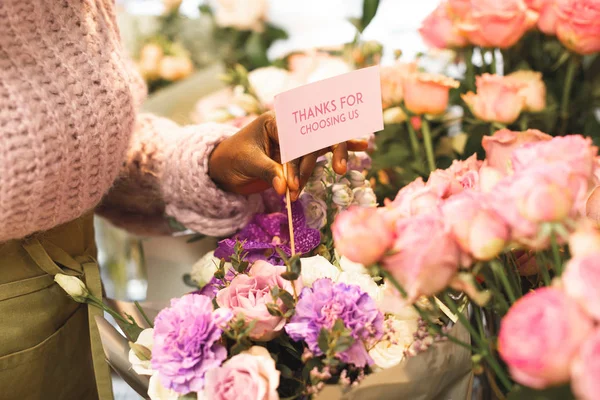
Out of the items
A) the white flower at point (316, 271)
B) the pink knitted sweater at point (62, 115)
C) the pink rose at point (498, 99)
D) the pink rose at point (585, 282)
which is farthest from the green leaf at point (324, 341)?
the pink rose at point (498, 99)

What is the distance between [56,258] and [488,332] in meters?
0.51

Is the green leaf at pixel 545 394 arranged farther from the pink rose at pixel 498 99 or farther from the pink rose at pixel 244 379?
the pink rose at pixel 498 99

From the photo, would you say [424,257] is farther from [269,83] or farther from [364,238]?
[269,83]

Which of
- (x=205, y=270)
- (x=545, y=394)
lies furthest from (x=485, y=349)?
(x=205, y=270)

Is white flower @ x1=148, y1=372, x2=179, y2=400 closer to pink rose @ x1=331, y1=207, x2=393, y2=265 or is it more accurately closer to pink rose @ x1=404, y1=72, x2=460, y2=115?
pink rose @ x1=331, y1=207, x2=393, y2=265

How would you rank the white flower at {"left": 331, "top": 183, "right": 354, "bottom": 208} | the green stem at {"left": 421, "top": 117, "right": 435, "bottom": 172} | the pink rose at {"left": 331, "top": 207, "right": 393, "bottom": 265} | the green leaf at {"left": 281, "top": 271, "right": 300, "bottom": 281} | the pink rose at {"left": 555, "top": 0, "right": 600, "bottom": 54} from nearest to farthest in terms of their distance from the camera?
the pink rose at {"left": 331, "top": 207, "right": 393, "bottom": 265} → the green leaf at {"left": 281, "top": 271, "right": 300, "bottom": 281} → the white flower at {"left": 331, "top": 183, "right": 354, "bottom": 208} → the pink rose at {"left": 555, "top": 0, "right": 600, "bottom": 54} → the green stem at {"left": 421, "top": 117, "right": 435, "bottom": 172}

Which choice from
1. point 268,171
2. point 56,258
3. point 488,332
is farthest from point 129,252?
point 488,332

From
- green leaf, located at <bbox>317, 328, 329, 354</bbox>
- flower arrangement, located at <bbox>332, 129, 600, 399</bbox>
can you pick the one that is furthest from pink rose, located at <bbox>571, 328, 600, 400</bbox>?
green leaf, located at <bbox>317, 328, 329, 354</bbox>

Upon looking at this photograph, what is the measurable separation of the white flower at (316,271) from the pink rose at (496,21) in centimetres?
49

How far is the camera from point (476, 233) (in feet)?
1.35

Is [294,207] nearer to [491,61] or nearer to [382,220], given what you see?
[382,220]

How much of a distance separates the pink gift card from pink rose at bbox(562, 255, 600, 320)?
0.33 m

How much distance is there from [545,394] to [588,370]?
0.27 ft

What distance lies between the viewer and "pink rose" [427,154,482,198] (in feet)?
1.85
